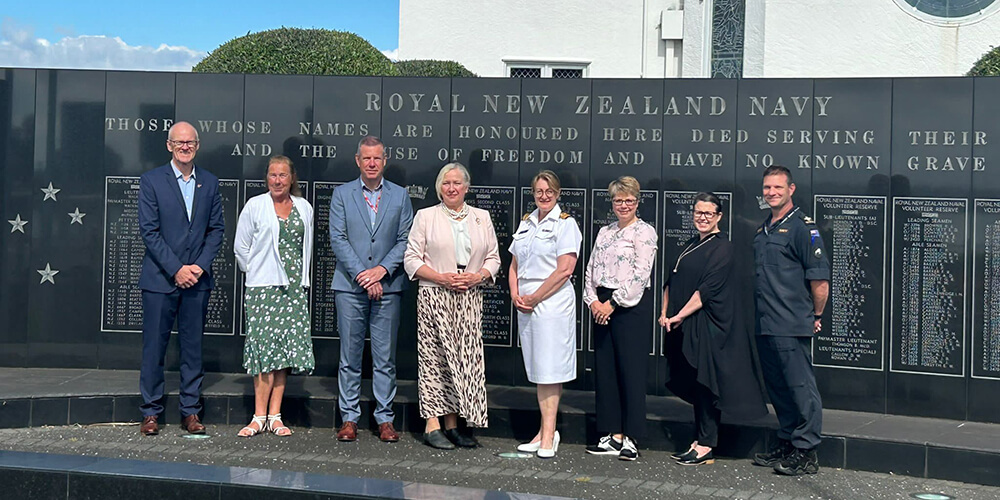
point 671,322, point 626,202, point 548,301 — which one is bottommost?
point 671,322

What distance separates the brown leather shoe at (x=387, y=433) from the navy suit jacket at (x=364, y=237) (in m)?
0.88

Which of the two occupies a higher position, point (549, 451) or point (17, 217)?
point (17, 217)

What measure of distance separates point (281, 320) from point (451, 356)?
3.90 feet

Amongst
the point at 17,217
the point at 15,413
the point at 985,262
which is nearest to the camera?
the point at 15,413

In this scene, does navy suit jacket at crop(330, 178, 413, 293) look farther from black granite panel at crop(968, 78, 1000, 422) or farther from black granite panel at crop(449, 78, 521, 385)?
black granite panel at crop(968, 78, 1000, 422)

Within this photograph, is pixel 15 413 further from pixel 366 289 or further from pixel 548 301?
pixel 548 301

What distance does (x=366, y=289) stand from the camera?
6.48 metres

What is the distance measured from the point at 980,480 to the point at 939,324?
4.83 feet

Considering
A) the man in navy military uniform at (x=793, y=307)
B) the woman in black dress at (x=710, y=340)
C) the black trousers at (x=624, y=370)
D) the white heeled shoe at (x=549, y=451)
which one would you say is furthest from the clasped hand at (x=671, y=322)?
the white heeled shoe at (x=549, y=451)

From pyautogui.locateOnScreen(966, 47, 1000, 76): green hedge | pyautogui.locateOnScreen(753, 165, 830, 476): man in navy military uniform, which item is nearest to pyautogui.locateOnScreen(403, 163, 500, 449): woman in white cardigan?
pyautogui.locateOnScreen(753, 165, 830, 476): man in navy military uniform

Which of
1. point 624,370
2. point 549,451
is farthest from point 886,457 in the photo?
point 549,451

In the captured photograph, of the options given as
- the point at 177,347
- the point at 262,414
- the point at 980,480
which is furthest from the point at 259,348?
the point at 980,480

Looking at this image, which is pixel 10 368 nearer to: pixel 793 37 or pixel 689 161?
pixel 689 161

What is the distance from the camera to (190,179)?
670cm
